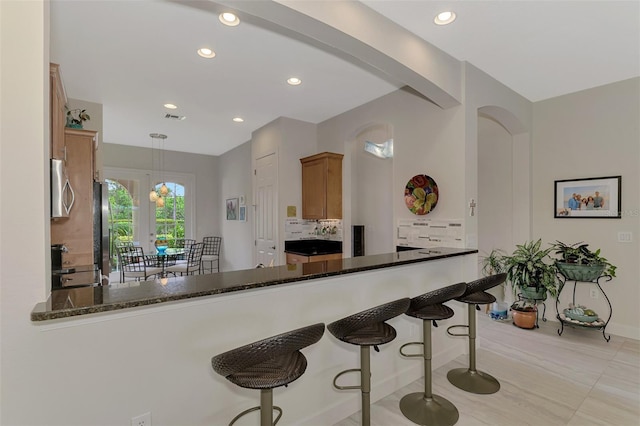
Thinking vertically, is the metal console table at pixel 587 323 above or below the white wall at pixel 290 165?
below

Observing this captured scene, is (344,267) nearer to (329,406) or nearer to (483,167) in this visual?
(329,406)

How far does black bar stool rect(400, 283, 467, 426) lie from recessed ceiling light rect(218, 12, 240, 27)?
2.45m

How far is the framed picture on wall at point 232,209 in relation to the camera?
23.2ft

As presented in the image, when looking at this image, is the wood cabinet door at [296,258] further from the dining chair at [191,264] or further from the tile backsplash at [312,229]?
the dining chair at [191,264]

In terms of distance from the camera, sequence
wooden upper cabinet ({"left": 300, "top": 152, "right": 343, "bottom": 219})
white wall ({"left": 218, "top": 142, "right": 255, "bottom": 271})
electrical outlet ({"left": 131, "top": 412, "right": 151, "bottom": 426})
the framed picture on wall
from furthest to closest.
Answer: the framed picture on wall < white wall ({"left": 218, "top": 142, "right": 255, "bottom": 271}) < wooden upper cabinet ({"left": 300, "top": 152, "right": 343, "bottom": 219}) < electrical outlet ({"left": 131, "top": 412, "right": 151, "bottom": 426})

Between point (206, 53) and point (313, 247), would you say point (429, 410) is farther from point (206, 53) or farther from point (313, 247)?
point (206, 53)

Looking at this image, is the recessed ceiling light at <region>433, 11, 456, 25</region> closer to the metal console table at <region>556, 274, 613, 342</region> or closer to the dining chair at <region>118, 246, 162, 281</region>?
the metal console table at <region>556, 274, 613, 342</region>

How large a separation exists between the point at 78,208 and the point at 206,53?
195 centimetres

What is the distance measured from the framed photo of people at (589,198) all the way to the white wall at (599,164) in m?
0.06

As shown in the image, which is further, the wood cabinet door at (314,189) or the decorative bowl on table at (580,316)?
the wood cabinet door at (314,189)

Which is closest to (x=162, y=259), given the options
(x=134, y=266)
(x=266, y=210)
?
(x=134, y=266)

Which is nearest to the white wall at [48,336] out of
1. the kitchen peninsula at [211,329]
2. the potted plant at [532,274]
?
the kitchen peninsula at [211,329]

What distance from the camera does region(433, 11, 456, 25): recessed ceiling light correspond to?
2.39 metres

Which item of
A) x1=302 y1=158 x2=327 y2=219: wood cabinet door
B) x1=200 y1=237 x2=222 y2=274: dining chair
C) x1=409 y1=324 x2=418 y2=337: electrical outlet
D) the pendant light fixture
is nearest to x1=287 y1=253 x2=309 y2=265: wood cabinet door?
x1=302 y1=158 x2=327 y2=219: wood cabinet door
